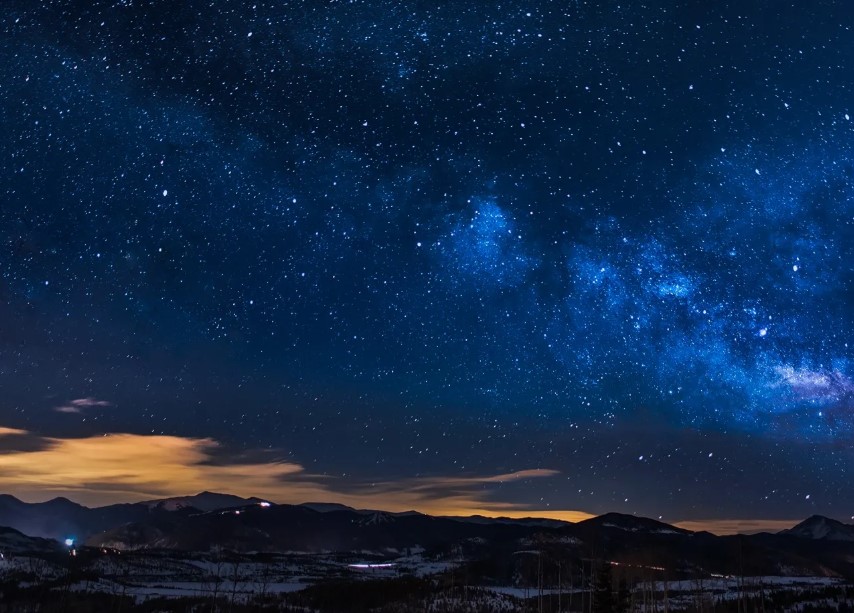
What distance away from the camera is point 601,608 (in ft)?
234

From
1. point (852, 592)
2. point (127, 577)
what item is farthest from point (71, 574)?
point (852, 592)

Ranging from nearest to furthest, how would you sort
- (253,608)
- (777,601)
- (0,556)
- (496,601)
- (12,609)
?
(12,609)
(253,608)
(777,601)
(496,601)
(0,556)

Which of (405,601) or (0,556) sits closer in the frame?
(405,601)

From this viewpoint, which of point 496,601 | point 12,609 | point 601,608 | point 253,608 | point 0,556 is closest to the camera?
point 601,608

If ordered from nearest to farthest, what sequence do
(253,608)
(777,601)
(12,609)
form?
(12,609) < (253,608) < (777,601)

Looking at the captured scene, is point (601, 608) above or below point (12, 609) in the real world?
above

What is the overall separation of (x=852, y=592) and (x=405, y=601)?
112 meters

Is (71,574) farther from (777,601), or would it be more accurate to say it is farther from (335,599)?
(777,601)

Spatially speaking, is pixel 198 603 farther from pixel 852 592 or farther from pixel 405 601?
pixel 852 592

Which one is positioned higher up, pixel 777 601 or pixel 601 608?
pixel 601 608

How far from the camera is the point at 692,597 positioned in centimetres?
17300

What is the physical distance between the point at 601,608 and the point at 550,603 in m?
102

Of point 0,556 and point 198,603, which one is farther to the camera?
point 0,556

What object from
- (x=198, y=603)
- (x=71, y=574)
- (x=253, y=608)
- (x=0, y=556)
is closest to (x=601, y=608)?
(x=253, y=608)
